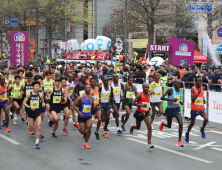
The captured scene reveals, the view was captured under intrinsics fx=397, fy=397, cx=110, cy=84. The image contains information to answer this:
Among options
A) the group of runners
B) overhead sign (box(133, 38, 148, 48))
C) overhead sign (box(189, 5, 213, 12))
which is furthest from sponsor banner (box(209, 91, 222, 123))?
overhead sign (box(133, 38, 148, 48))

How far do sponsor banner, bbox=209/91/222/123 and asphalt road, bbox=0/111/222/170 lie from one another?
0.86m

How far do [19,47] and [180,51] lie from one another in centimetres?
1073

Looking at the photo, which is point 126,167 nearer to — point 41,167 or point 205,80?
point 41,167

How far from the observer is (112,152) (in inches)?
376

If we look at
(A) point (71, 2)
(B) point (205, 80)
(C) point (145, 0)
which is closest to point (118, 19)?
(A) point (71, 2)

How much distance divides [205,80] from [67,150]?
7.53m

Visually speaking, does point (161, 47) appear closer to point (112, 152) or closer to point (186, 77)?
point (186, 77)

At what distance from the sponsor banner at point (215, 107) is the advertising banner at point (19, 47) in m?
14.5

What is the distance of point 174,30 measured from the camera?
5025 centimetres

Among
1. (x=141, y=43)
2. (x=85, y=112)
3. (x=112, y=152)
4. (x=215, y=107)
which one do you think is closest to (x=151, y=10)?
(x=141, y=43)

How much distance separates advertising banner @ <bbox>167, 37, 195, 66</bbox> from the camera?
19.0m

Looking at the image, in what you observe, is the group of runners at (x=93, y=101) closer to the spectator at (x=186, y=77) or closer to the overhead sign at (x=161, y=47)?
the spectator at (x=186, y=77)

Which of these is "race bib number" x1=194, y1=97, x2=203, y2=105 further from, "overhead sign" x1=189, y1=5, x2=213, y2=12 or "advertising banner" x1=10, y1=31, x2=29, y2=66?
"advertising banner" x1=10, y1=31, x2=29, y2=66

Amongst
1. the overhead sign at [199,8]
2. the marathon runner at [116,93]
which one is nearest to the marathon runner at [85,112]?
the marathon runner at [116,93]
